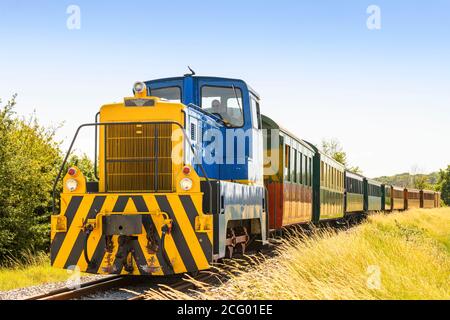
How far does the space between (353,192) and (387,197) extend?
63.9 ft

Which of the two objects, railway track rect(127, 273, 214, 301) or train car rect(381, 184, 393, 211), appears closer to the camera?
railway track rect(127, 273, 214, 301)

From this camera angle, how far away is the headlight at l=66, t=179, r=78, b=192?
8609 mm

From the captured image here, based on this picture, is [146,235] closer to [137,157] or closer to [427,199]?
[137,157]

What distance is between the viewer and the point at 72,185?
28.3 ft

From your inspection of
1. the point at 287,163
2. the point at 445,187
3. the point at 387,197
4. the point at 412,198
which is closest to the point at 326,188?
the point at 287,163

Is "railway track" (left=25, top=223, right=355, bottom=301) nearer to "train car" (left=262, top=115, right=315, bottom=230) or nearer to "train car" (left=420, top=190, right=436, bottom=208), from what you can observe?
"train car" (left=262, top=115, right=315, bottom=230)

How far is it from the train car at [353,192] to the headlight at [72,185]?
21497 mm

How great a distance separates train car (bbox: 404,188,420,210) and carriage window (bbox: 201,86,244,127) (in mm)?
46449

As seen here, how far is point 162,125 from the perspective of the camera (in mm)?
8852

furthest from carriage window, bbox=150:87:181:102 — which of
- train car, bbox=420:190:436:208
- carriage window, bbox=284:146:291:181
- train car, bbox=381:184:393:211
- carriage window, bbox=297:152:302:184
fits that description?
train car, bbox=420:190:436:208
